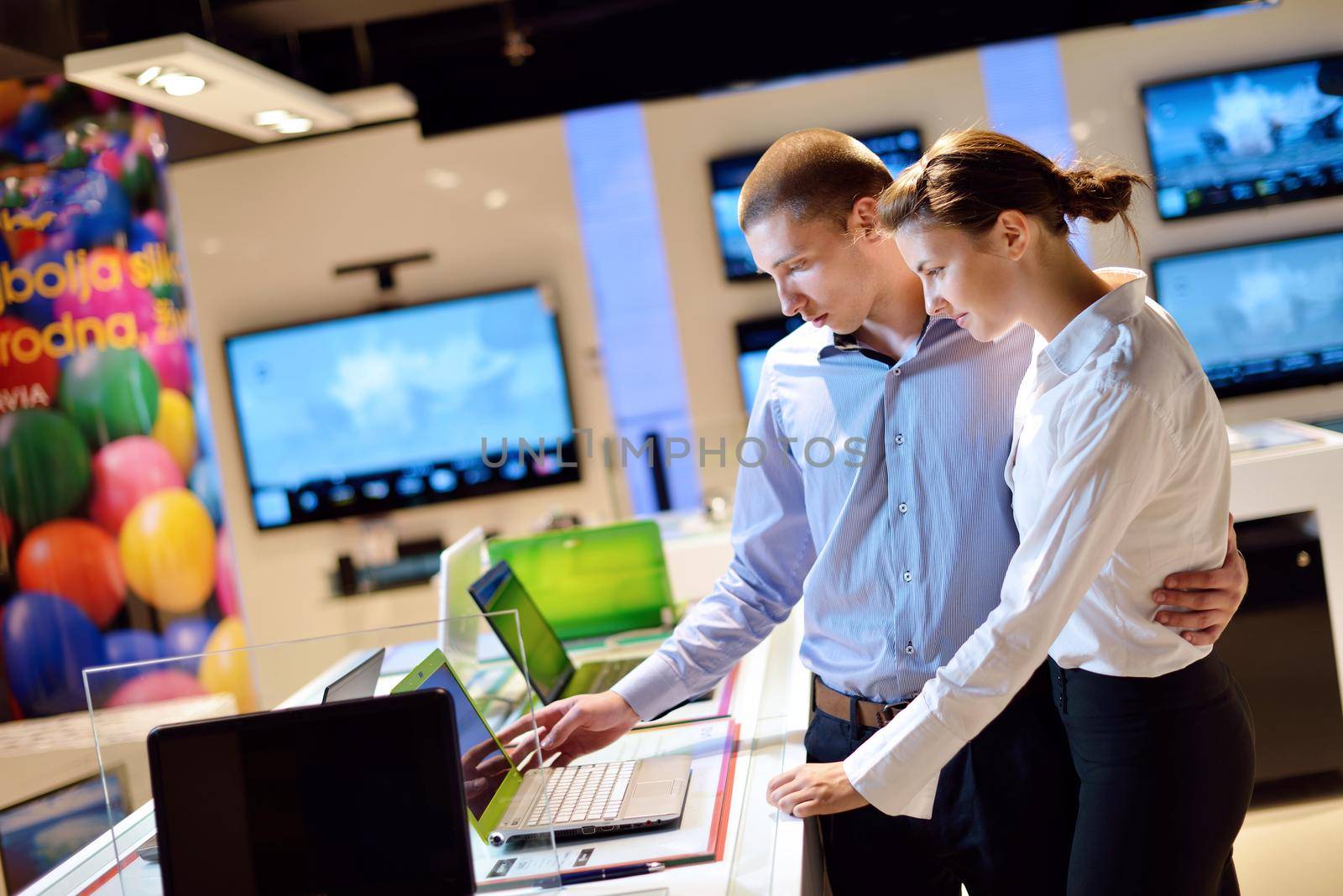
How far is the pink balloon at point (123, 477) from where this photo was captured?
297 cm

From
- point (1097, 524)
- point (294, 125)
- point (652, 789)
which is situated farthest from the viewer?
point (294, 125)

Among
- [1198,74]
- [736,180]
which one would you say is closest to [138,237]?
[736,180]

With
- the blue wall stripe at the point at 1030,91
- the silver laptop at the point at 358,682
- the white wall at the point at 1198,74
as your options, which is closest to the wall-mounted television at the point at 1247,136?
the white wall at the point at 1198,74

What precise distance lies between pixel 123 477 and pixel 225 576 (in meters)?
0.53

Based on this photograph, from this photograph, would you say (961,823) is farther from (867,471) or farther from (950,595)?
(867,471)

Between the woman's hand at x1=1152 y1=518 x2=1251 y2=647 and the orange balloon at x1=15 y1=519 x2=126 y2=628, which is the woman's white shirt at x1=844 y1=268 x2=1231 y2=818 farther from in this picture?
the orange balloon at x1=15 y1=519 x2=126 y2=628

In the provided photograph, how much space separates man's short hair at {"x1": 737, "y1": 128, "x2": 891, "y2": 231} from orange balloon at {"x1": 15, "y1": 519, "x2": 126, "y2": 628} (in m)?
2.17

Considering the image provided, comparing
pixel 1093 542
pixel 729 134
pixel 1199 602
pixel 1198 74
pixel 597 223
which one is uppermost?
pixel 729 134

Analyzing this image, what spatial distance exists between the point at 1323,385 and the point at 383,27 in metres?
4.29

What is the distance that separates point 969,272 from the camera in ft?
4.40

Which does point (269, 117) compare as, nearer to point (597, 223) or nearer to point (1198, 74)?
point (597, 223)

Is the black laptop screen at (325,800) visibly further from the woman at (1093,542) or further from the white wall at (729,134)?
the white wall at (729,134)

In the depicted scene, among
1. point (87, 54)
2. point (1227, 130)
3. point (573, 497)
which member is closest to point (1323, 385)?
point (1227, 130)

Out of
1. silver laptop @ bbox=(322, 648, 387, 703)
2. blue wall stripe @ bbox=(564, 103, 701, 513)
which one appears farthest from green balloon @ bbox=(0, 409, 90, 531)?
blue wall stripe @ bbox=(564, 103, 701, 513)
